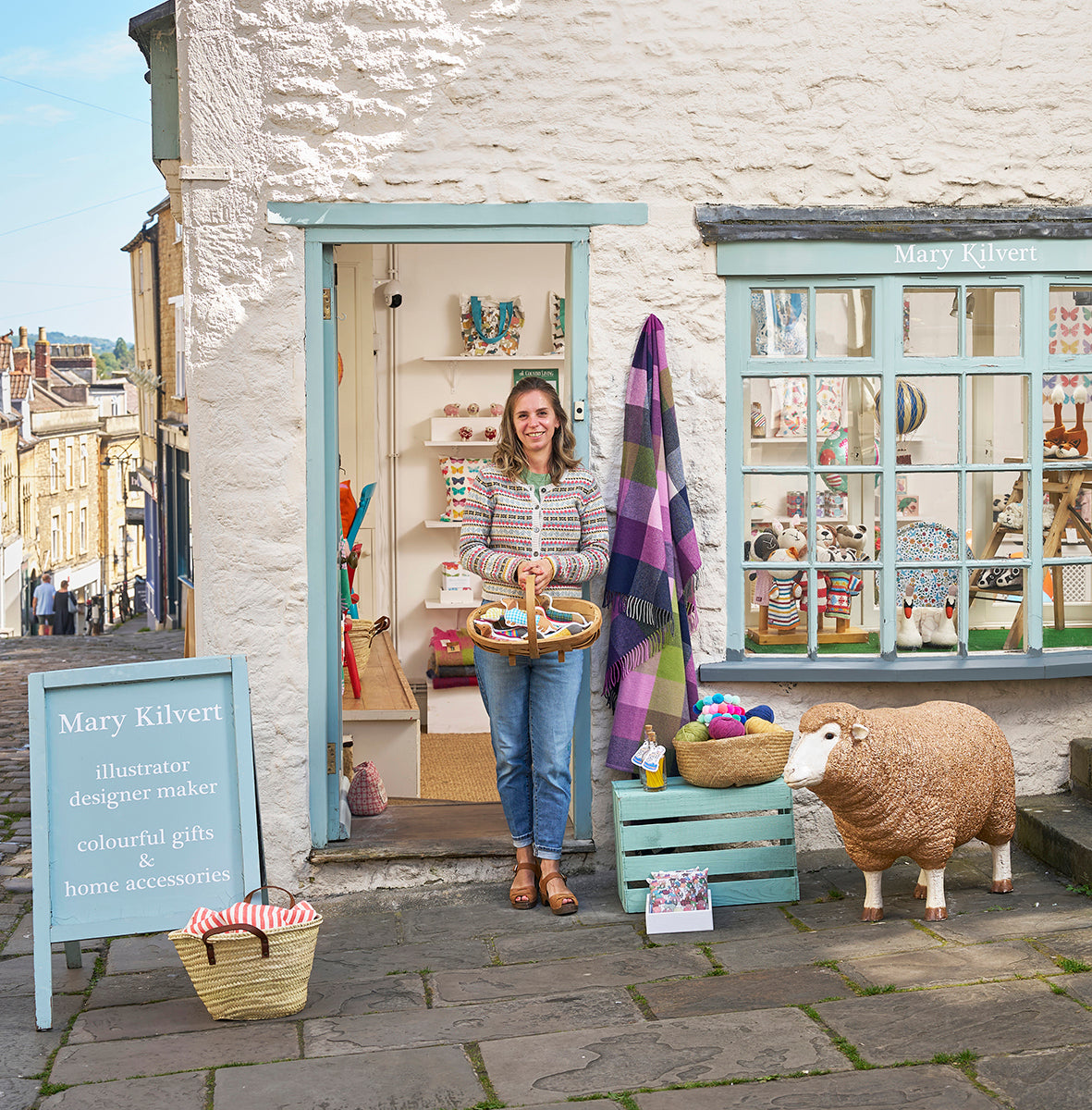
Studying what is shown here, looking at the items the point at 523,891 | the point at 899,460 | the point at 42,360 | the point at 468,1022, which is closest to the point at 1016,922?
the point at 523,891

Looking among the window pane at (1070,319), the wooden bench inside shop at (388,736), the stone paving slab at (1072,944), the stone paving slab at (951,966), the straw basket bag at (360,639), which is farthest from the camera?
the straw basket bag at (360,639)

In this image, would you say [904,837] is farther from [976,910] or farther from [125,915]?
[125,915]

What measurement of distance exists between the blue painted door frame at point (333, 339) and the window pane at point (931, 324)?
1.16 m

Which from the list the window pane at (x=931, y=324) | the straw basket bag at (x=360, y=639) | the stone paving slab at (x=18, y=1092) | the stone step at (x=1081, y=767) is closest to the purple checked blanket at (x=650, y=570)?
the window pane at (x=931, y=324)

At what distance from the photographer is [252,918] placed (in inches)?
148

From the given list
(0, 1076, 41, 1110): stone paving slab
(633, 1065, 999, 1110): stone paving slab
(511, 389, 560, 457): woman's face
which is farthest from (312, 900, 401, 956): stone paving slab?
(511, 389, 560, 457): woman's face

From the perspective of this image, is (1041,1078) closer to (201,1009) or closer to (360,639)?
(201,1009)

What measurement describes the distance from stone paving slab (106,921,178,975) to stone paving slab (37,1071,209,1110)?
858 millimetres

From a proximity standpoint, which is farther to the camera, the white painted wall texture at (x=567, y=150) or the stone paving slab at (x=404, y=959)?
the white painted wall texture at (x=567, y=150)

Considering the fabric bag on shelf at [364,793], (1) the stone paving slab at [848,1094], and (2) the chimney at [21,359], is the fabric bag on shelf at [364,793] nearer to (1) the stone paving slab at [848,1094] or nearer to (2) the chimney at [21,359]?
(1) the stone paving slab at [848,1094]

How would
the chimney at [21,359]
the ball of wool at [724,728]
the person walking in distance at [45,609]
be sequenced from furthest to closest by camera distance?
the chimney at [21,359] < the person walking in distance at [45,609] < the ball of wool at [724,728]

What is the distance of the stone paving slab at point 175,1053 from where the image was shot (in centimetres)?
347

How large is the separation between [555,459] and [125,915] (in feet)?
6.92

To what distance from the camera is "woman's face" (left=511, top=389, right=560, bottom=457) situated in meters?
4.61
